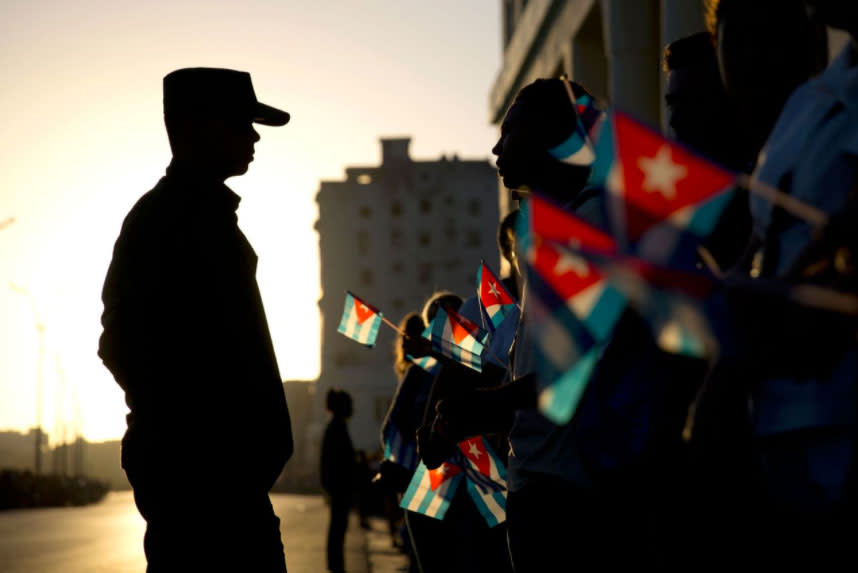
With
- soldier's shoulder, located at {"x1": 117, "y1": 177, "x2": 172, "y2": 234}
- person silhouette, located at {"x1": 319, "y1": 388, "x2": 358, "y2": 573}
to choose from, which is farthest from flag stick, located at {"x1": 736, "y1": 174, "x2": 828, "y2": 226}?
person silhouette, located at {"x1": 319, "y1": 388, "x2": 358, "y2": 573}

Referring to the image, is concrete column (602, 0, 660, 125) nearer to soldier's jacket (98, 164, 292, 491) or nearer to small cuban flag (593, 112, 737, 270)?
soldier's jacket (98, 164, 292, 491)

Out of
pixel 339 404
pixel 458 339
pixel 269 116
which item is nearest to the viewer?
pixel 269 116

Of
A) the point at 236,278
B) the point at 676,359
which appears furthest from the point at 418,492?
the point at 676,359

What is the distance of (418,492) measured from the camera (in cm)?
652

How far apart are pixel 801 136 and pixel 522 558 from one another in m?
1.73

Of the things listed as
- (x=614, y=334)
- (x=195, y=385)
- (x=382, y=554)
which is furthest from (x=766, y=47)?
(x=382, y=554)

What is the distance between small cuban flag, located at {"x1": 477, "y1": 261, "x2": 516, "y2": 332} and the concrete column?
19725 millimetres

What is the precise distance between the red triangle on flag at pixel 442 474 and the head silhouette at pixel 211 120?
246 cm

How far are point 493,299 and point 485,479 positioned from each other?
87 cm

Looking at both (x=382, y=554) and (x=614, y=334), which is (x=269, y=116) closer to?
(x=614, y=334)

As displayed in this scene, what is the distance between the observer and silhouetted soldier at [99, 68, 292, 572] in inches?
157

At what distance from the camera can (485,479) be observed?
6.44 meters

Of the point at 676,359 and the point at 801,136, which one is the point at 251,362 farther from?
the point at 801,136

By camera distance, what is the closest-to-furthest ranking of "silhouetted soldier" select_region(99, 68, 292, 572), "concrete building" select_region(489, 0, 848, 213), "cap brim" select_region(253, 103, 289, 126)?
"silhouetted soldier" select_region(99, 68, 292, 572) < "cap brim" select_region(253, 103, 289, 126) < "concrete building" select_region(489, 0, 848, 213)
